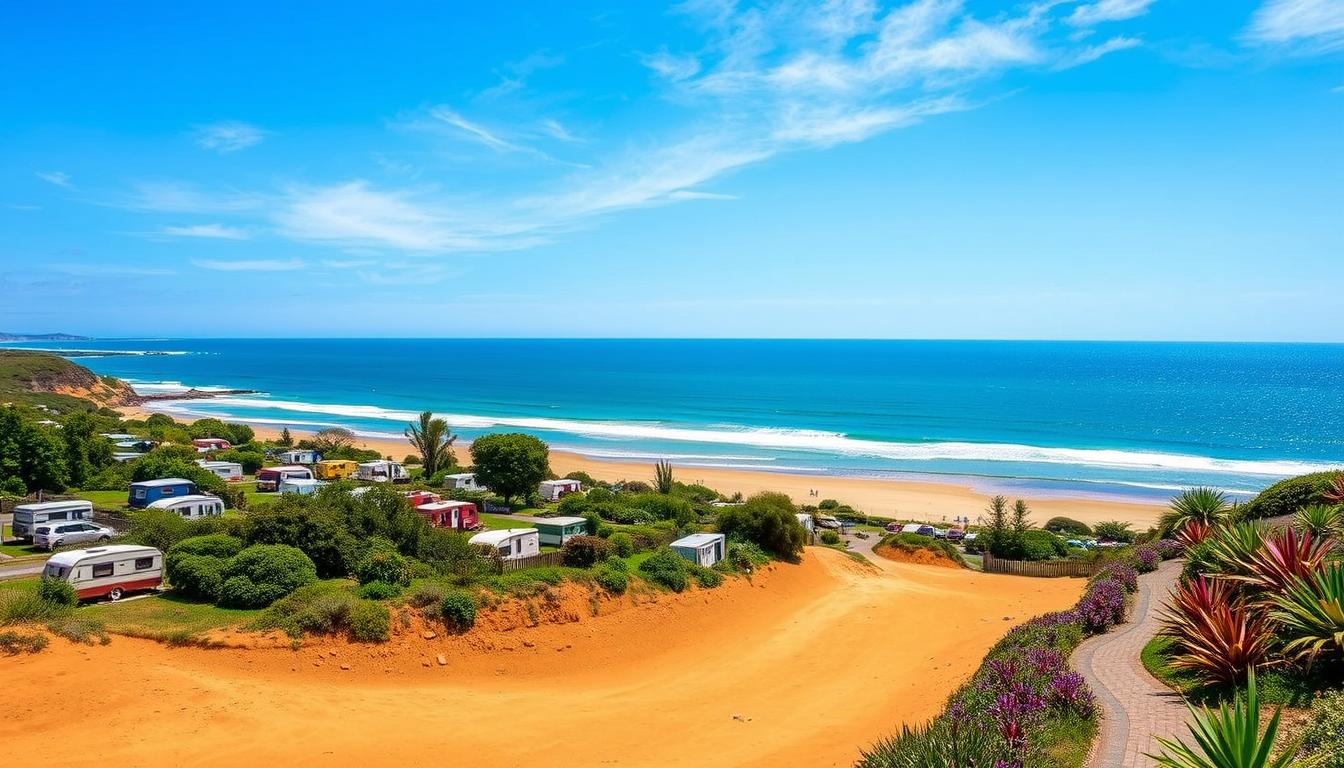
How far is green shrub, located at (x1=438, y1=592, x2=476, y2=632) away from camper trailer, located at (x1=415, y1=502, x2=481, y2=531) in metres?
10.9

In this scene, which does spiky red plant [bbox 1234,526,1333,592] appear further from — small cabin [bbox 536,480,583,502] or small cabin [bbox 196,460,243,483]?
small cabin [bbox 196,460,243,483]

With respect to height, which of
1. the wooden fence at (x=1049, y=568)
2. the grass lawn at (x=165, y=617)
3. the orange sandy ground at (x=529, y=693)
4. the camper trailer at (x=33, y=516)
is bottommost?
the wooden fence at (x=1049, y=568)

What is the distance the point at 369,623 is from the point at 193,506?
650 inches

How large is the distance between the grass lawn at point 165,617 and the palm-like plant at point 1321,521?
22747 mm

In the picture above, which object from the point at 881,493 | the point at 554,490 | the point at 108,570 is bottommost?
the point at 881,493

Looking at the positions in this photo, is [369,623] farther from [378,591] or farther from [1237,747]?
[1237,747]

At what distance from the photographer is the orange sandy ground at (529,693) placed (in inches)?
501

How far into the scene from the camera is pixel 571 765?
12594 mm

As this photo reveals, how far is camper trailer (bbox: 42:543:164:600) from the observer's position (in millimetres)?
17781

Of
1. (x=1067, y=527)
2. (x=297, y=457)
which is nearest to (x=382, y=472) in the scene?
(x=297, y=457)

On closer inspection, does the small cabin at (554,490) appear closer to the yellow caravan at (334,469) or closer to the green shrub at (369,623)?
the yellow caravan at (334,469)

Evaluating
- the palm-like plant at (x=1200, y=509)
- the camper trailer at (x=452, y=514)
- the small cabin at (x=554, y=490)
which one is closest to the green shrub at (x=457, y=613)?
the camper trailer at (x=452, y=514)

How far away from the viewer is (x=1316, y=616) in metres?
9.67

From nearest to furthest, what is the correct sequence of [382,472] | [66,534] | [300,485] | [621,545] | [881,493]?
[66,534]
[621,545]
[300,485]
[382,472]
[881,493]
